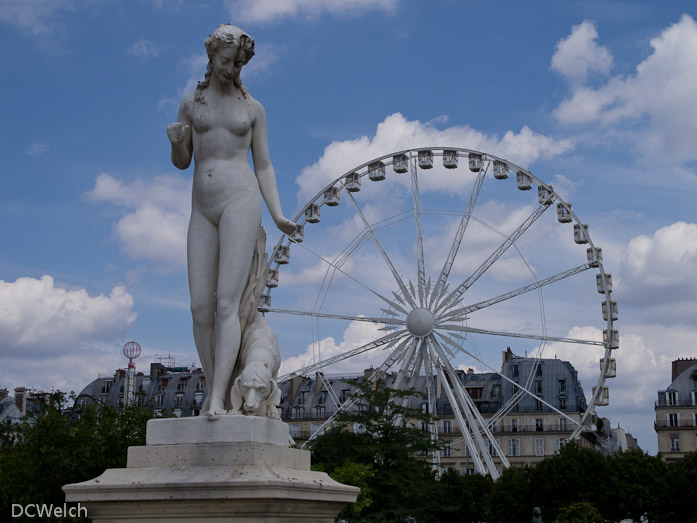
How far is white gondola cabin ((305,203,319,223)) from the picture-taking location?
4200 centimetres

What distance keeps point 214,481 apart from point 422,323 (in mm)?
32403

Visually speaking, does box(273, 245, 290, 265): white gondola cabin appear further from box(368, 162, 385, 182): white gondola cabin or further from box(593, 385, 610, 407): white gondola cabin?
box(593, 385, 610, 407): white gondola cabin

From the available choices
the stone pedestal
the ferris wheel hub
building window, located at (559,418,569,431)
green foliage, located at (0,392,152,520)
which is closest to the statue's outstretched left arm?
the stone pedestal

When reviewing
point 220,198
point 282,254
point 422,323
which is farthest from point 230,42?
point 282,254

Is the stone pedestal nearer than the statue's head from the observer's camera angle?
Yes

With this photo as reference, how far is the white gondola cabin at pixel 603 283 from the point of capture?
4038 centimetres

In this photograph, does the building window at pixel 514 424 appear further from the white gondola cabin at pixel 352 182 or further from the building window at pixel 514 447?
the white gondola cabin at pixel 352 182

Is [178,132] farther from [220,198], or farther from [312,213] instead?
[312,213]

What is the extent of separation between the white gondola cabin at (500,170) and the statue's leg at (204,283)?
3414 cm

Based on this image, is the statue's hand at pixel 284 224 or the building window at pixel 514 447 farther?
the building window at pixel 514 447

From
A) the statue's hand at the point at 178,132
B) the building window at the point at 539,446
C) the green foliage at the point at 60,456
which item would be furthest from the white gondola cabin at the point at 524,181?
the building window at the point at 539,446

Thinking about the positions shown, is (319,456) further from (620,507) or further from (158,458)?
(158,458)

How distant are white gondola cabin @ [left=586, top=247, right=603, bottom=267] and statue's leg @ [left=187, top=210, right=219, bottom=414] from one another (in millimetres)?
34016

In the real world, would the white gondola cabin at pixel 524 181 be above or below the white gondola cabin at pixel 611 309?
above
